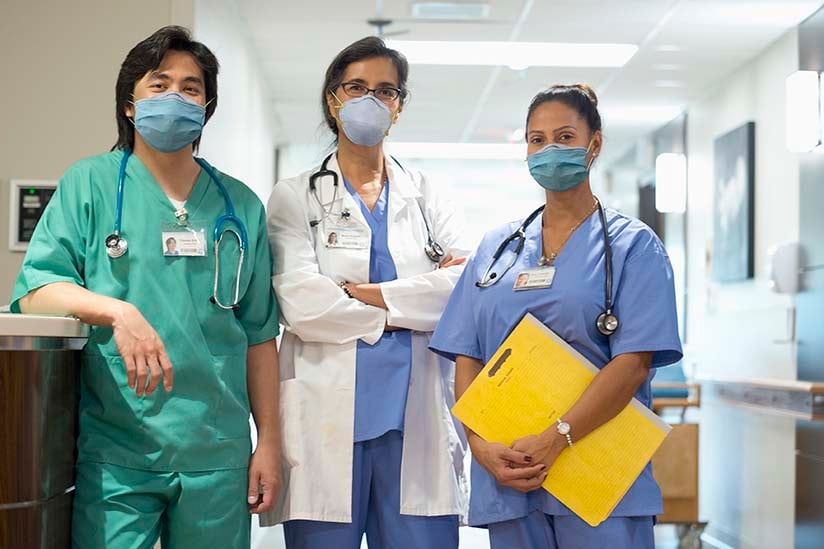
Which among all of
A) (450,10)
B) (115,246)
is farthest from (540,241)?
(450,10)

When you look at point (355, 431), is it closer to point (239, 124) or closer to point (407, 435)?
point (407, 435)

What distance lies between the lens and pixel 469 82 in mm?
6949

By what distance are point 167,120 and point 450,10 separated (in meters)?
3.67

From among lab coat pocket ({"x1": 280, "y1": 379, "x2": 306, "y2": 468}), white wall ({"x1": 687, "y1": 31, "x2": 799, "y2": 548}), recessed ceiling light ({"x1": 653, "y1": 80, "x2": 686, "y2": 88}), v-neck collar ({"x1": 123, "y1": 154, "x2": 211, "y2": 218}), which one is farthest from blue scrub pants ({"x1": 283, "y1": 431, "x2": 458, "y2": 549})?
recessed ceiling light ({"x1": 653, "y1": 80, "x2": 686, "y2": 88})

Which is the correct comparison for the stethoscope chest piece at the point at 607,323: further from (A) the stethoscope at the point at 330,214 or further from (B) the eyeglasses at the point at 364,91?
(B) the eyeglasses at the point at 364,91

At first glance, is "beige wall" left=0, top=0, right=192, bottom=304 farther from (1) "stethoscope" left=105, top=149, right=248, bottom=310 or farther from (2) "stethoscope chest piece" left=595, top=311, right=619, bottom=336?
(2) "stethoscope chest piece" left=595, top=311, right=619, bottom=336

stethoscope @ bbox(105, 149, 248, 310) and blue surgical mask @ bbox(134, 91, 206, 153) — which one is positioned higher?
blue surgical mask @ bbox(134, 91, 206, 153)

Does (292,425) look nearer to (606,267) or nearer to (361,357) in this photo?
(361,357)

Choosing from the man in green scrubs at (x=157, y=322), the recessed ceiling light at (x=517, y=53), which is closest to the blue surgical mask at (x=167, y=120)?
the man in green scrubs at (x=157, y=322)

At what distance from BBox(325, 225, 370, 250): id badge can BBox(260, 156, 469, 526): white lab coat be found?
15 mm

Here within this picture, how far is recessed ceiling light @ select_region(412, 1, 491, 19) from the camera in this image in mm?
5270

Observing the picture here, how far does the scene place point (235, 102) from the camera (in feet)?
17.0

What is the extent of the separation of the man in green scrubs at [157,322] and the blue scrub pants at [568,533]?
0.49m

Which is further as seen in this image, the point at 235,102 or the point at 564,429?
the point at 235,102
